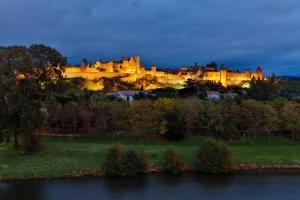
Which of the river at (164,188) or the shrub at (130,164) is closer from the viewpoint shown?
the river at (164,188)

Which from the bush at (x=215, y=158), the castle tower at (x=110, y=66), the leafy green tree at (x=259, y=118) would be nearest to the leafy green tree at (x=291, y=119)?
the leafy green tree at (x=259, y=118)

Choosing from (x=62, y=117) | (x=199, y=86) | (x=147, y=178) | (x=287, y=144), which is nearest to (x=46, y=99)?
(x=147, y=178)

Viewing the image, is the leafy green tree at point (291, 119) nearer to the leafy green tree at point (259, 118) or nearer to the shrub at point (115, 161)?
the leafy green tree at point (259, 118)

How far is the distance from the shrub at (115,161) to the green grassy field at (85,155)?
2.40 meters

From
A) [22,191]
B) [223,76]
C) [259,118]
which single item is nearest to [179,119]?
[259,118]

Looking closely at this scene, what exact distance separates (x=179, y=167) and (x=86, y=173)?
9068mm

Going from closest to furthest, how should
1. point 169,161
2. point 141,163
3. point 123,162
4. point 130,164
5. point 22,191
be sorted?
point 22,191 < point 123,162 < point 130,164 < point 141,163 < point 169,161

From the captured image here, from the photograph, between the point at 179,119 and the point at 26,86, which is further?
the point at 179,119

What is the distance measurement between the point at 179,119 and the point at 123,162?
22.1 metres

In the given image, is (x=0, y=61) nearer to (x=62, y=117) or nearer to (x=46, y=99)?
(x=46, y=99)

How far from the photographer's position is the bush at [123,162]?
4106 centimetres

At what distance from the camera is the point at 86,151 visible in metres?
50.1

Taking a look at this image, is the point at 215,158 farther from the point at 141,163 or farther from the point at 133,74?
the point at 133,74

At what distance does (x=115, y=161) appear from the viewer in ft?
135
